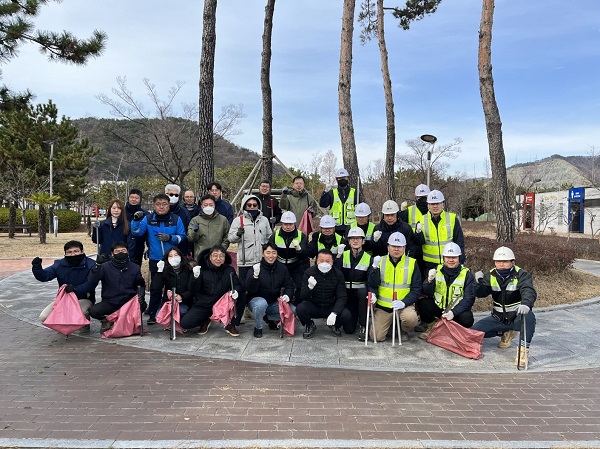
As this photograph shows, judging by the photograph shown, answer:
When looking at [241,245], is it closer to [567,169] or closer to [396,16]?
[396,16]

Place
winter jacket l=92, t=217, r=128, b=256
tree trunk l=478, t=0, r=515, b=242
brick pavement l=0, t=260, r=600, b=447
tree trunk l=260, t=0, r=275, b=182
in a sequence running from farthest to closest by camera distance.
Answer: tree trunk l=260, t=0, r=275, b=182, tree trunk l=478, t=0, r=515, b=242, winter jacket l=92, t=217, r=128, b=256, brick pavement l=0, t=260, r=600, b=447

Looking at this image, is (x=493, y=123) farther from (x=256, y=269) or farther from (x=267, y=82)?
(x=256, y=269)

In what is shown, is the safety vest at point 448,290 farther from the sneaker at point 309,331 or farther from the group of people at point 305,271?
the sneaker at point 309,331

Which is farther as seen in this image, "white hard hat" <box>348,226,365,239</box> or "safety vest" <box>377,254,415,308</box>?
"white hard hat" <box>348,226,365,239</box>

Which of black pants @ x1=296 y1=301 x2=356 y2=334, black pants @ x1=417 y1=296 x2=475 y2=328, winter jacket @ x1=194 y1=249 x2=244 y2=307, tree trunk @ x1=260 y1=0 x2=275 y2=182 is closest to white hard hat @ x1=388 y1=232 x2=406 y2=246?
black pants @ x1=417 y1=296 x2=475 y2=328

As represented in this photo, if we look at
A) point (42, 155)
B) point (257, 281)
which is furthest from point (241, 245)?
point (42, 155)

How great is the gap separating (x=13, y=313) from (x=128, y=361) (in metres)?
3.55

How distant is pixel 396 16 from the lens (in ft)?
59.8

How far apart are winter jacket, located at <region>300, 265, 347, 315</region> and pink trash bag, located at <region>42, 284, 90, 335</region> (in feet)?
9.41

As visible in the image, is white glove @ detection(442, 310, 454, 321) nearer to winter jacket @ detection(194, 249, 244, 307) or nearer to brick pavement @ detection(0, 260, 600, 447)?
brick pavement @ detection(0, 260, 600, 447)

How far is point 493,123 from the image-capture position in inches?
451

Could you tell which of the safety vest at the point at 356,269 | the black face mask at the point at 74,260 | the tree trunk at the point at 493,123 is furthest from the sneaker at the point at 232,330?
the tree trunk at the point at 493,123

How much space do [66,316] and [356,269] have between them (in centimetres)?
378

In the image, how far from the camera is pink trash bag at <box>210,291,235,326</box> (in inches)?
239
